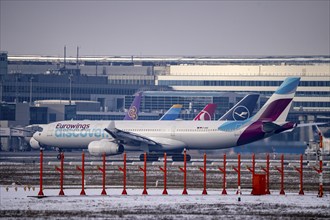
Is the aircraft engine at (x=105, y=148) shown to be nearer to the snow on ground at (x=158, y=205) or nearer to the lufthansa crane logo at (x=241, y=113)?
the lufthansa crane logo at (x=241, y=113)

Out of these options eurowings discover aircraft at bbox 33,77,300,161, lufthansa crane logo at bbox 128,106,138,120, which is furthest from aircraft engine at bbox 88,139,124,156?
lufthansa crane logo at bbox 128,106,138,120

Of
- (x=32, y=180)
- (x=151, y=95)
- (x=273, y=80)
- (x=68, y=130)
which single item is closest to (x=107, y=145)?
(x=68, y=130)

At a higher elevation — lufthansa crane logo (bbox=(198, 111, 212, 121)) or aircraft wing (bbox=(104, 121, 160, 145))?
lufthansa crane logo (bbox=(198, 111, 212, 121))

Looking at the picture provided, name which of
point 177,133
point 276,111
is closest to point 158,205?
point 276,111

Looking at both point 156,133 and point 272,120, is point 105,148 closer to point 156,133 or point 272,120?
point 156,133

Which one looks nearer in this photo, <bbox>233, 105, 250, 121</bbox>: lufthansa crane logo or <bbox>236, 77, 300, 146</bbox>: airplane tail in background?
<bbox>236, 77, 300, 146</bbox>: airplane tail in background

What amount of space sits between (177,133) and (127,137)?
5.02 meters

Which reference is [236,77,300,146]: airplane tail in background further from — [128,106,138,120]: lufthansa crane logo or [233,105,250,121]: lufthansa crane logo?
[128,106,138,120]: lufthansa crane logo

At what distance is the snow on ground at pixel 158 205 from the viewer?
38.4 metres

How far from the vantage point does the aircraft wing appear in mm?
91312

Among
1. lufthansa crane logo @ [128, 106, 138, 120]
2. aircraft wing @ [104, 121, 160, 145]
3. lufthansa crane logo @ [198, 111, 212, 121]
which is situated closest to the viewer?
aircraft wing @ [104, 121, 160, 145]

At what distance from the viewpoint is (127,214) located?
38.5 metres

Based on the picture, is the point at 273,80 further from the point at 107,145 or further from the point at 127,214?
the point at 127,214

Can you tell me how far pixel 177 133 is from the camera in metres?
93.1
